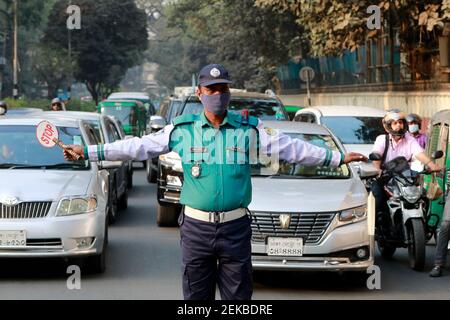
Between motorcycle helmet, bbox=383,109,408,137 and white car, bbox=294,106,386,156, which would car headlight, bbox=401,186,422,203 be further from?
white car, bbox=294,106,386,156

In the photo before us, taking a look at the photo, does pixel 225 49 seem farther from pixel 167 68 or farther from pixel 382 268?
pixel 167 68

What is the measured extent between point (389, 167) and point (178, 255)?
259 centimetres

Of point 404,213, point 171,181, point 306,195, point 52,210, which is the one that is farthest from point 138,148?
point 171,181

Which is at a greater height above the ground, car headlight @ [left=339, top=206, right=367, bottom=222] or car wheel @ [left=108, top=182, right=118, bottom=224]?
car headlight @ [left=339, top=206, right=367, bottom=222]

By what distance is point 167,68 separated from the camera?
145625 mm

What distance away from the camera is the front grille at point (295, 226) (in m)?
10.7

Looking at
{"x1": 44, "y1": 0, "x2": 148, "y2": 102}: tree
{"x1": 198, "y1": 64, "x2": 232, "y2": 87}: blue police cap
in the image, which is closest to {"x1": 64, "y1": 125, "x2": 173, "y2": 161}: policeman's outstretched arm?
{"x1": 198, "y1": 64, "x2": 232, "y2": 87}: blue police cap

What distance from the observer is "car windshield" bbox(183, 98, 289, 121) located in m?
18.5

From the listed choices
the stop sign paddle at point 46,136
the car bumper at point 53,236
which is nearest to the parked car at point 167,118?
the car bumper at point 53,236

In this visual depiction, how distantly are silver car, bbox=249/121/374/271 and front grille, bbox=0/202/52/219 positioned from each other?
2036mm

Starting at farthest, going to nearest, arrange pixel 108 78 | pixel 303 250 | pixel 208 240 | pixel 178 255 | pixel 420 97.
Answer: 1. pixel 108 78
2. pixel 420 97
3. pixel 178 255
4. pixel 303 250
5. pixel 208 240

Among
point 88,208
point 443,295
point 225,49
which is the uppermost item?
point 225,49

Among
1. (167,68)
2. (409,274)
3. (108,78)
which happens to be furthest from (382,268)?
(167,68)

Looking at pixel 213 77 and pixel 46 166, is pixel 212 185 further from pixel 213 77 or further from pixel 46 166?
pixel 46 166
